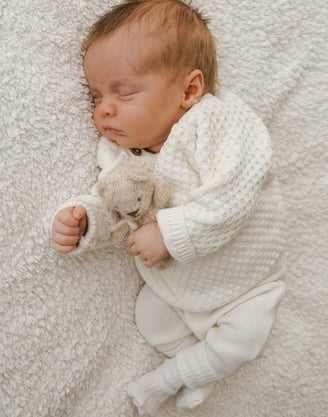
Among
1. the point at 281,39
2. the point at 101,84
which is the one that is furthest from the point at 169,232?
the point at 281,39

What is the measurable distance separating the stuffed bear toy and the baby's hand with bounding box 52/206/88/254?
0.06 metres

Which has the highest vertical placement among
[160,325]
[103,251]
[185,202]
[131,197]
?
[131,197]

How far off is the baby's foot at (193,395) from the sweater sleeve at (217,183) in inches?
13.1

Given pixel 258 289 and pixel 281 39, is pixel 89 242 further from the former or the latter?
pixel 281 39

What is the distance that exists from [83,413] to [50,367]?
0.44 ft

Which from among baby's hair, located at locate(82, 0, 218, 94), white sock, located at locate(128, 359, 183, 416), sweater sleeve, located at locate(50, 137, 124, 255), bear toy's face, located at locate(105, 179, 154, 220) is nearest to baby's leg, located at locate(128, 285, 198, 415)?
white sock, located at locate(128, 359, 183, 416)

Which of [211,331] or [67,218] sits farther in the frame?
[211,331]

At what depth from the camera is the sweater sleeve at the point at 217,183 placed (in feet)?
3.23

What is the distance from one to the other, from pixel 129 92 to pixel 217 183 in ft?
0.83

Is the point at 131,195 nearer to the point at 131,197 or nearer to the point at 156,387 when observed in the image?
the point at 131,197

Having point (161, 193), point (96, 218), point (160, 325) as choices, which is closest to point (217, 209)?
point (161, 193)

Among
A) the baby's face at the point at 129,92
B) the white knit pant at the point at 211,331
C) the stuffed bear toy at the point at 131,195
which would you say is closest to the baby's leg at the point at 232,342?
the white knit pant at the point at 211,331

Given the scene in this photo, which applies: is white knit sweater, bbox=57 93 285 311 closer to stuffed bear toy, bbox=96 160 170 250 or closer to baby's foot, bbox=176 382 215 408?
stuffed bear toy, bbox=96 160 170 250

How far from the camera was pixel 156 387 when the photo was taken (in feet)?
3.76
